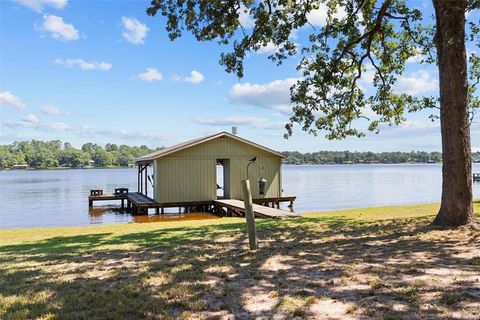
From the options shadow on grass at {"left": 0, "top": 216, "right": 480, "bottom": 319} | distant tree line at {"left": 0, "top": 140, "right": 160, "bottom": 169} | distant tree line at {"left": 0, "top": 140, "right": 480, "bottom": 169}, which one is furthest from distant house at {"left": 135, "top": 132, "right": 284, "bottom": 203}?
distant tree line at {"left": 0, "top": 140, "right": 160, "bottom": 169}

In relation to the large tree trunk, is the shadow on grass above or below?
below

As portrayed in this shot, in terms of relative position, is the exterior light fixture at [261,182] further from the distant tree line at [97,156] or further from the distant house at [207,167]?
the distant tree line at [97,156]

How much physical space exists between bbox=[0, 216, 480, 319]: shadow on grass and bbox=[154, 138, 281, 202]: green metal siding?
14431 mm

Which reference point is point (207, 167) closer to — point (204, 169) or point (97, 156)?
point (204, 169)

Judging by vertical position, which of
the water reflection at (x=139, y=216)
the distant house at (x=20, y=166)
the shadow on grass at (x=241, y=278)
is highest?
the distant house at (x=20, y=166)

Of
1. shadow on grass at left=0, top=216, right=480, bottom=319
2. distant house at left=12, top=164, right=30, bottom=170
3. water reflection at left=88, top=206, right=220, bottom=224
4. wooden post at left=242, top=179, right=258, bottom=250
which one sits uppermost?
distant house at left=12, top=164, right=30, bottom=170

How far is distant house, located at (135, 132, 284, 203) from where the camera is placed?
843 inches

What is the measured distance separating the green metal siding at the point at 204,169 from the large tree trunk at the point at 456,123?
15.4 metres

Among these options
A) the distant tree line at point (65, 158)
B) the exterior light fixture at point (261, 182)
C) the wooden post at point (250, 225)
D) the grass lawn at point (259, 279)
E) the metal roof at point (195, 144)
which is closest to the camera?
the grass lawn at point (259, 279)

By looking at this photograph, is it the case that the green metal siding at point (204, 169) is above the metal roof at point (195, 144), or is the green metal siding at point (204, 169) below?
below

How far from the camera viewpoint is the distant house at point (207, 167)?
2142cm

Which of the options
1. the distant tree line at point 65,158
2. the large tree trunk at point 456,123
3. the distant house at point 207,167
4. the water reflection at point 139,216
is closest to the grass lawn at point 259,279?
the large tree trunk at point 456,123

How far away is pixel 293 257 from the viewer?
540cm

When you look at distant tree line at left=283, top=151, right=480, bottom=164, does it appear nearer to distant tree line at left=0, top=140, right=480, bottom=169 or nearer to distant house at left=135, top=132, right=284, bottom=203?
distant tree line at left=0, top=140, right=480, bottom=169
